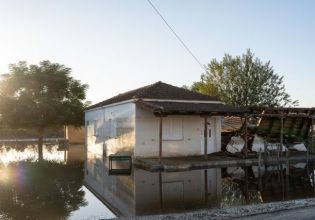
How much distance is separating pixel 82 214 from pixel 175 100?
13540mm

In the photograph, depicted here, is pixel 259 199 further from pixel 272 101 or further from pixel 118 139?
pixel 272 101

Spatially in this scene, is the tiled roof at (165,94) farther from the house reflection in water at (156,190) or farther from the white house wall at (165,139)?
the house reflection in water at (156,190)

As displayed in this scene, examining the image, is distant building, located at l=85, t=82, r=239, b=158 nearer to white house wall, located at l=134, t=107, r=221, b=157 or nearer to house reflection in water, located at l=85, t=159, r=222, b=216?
white house wall, located at l=134, t=107, r=221, b=157

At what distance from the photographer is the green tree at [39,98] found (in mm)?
35656

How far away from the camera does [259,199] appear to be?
502 inches

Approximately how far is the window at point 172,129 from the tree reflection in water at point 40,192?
5379mm

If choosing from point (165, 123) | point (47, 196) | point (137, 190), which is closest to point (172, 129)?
point (165, 123)

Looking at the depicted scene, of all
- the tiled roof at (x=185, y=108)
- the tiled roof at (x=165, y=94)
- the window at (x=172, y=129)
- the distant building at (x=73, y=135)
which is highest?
the tiled roof at (x=165, y=94)

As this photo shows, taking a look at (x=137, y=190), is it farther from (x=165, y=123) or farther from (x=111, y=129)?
(x=111, y=129)

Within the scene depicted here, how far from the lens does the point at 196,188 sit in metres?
14.5

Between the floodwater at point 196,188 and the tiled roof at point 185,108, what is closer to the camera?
the floodwater at point 196,188

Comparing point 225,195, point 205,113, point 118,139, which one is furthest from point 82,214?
point 118,139

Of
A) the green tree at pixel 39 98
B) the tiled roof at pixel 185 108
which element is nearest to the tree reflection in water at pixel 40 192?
the tiled roof at pixel 185 108

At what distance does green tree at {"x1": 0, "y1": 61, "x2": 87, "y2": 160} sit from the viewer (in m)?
35.7
